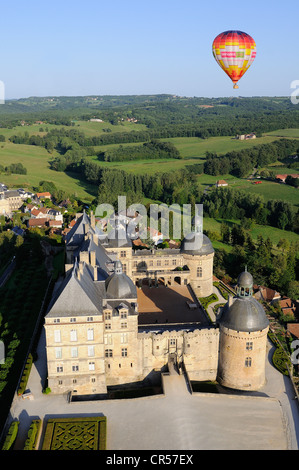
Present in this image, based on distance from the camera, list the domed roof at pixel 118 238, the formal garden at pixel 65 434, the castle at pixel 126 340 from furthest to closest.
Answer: the domed roof at pixel 118 238 < the castle at pixel 126 340 < the formal garden at pixel 65 434

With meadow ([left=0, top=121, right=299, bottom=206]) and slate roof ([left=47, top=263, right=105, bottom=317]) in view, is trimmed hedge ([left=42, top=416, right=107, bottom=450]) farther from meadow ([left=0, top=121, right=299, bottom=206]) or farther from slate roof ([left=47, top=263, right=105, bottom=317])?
meadow ([left=0, top=121, right=299, bottom=206])

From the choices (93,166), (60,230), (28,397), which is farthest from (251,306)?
(93,166)

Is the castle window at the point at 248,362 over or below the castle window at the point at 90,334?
below

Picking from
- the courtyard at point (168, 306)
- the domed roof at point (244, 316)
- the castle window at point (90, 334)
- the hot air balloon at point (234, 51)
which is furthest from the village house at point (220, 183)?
the castle window at point (90, 334)

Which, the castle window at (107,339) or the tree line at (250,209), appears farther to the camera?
the tree line at (250,209)

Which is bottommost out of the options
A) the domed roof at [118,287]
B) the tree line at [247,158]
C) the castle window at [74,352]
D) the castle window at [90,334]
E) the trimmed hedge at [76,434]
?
the trimmed hedge at [76,434]

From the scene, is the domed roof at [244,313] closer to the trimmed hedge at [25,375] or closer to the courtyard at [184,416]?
the courtyard at [184,416]

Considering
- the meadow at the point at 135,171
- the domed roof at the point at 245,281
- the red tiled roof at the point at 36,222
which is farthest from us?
the meadow at the point at 135,171
